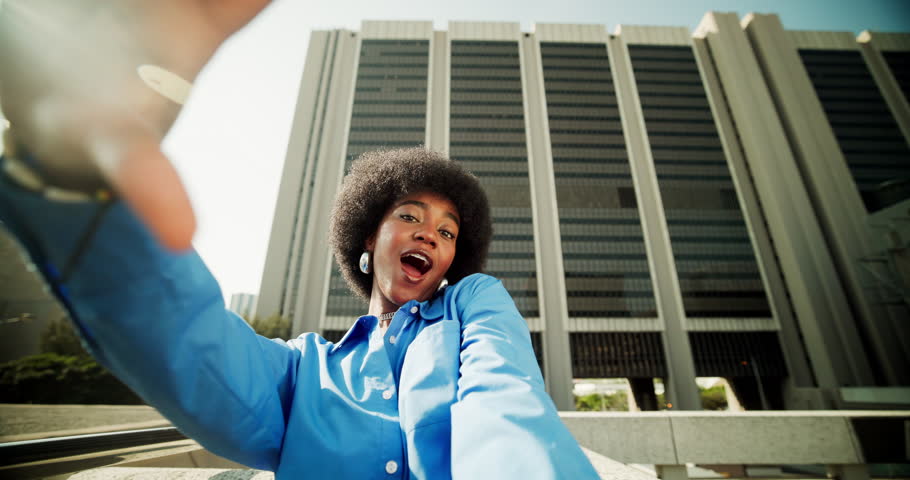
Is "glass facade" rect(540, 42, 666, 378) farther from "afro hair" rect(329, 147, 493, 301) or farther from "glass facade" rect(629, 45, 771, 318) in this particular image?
"afro hair" rect(329, 147, 493, 301)

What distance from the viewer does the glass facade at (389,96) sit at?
43.9m

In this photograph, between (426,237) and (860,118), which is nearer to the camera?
(426,237)

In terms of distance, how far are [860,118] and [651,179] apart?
27825 millimetres

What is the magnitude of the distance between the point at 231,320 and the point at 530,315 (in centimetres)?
3807

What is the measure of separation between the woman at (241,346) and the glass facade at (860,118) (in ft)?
192

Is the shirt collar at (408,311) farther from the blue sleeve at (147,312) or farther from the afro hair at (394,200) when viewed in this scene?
the afro hair at (394,200)

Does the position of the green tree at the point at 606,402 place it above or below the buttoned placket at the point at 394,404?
above

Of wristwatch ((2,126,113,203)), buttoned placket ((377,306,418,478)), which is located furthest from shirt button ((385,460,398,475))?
wristwatch ((2,126,113,203))

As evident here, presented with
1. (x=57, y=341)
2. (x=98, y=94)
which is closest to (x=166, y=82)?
(x=98, y=94)

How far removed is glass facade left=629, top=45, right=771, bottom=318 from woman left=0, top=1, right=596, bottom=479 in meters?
45.3

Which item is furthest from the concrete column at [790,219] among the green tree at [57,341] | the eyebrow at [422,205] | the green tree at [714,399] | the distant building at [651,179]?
the green tree at [57,341]

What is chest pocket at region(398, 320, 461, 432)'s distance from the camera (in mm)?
880

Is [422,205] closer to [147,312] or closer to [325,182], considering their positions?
[147,312]

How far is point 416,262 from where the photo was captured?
172 centimetres
